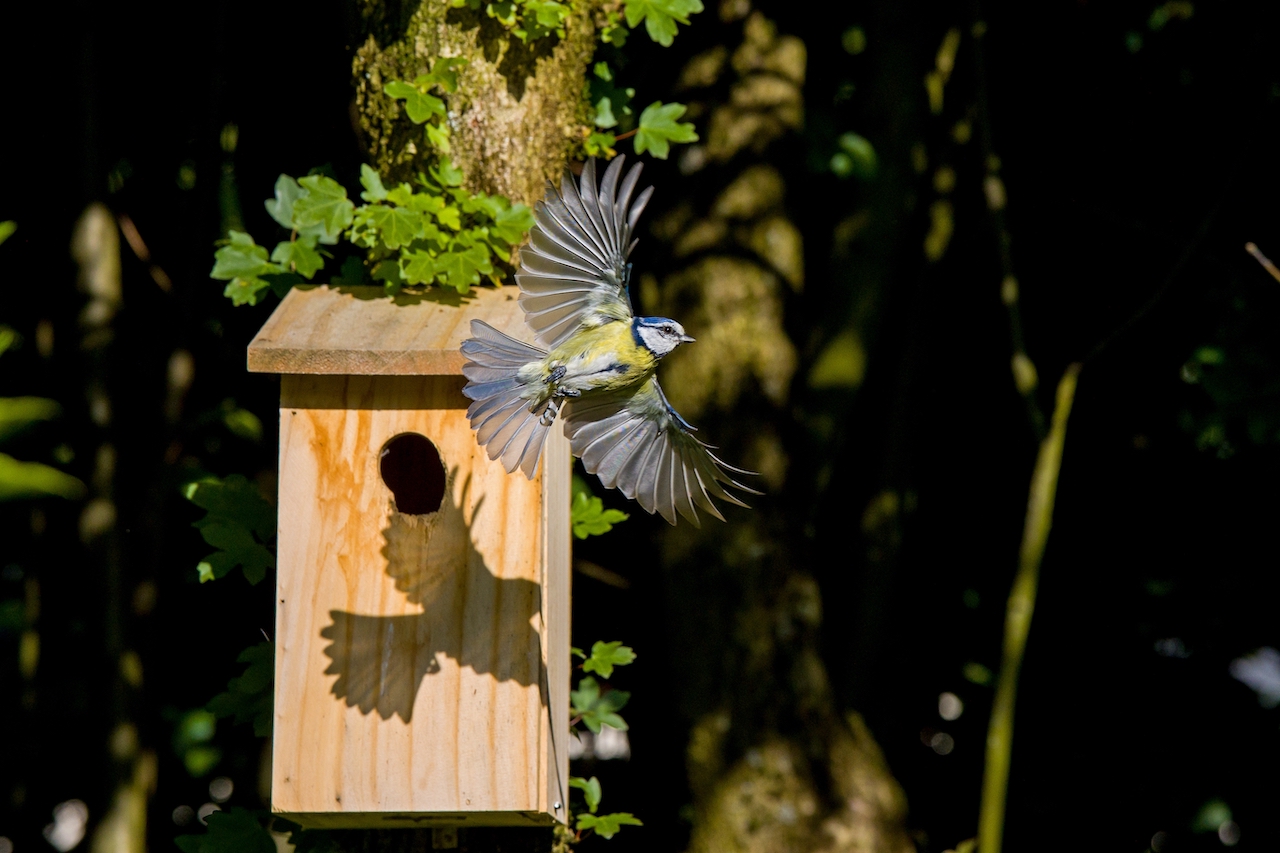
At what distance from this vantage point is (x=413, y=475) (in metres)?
2.60

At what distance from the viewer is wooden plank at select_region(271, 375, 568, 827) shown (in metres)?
2.09

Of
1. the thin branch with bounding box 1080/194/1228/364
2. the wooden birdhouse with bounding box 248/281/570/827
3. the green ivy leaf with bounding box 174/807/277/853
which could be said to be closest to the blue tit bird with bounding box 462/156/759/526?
the wooden birdhouse with bounding box 248/281/570/827

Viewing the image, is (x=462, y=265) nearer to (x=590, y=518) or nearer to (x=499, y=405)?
(x=499, y=405)

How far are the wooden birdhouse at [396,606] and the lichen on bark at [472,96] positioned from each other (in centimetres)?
44

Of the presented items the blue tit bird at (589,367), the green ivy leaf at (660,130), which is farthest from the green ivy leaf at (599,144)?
the blue tit bird at (589,367)

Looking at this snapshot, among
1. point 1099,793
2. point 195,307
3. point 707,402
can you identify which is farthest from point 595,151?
point 1099,793

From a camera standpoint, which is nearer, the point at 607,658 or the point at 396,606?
the point at 396,606

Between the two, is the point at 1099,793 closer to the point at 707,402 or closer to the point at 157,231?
the point at 707,402

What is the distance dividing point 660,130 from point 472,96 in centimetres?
42

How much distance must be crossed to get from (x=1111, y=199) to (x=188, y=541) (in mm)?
3284

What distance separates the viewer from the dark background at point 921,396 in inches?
140

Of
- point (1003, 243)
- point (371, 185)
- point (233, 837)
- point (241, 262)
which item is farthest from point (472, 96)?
point (1003, 243)

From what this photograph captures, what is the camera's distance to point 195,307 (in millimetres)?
3553

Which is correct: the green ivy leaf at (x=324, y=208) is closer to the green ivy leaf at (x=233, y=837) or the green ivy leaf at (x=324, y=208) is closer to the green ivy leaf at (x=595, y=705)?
the green ivy leaf at (x=595, y=705)
